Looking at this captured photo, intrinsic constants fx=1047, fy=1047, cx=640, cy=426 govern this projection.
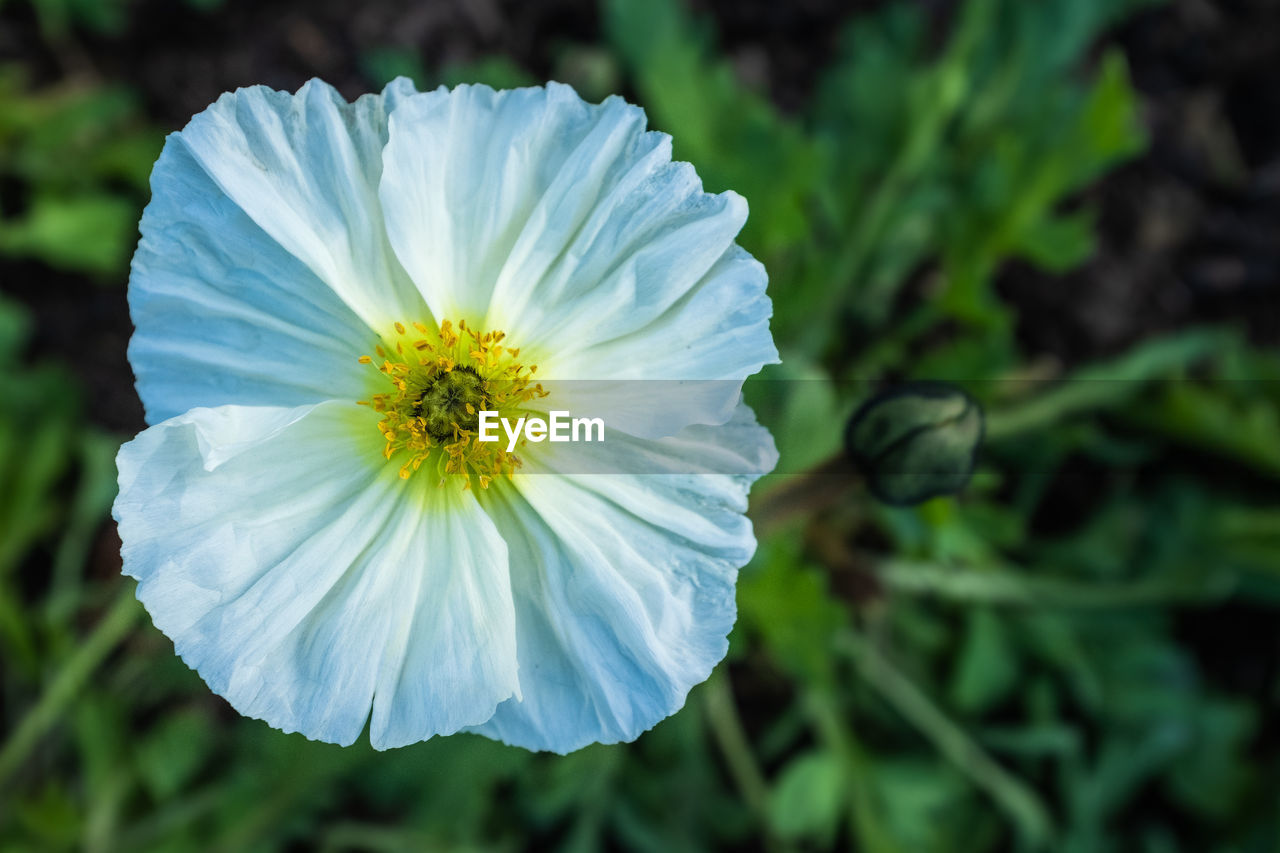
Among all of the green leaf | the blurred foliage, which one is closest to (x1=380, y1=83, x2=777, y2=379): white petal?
the green leaf

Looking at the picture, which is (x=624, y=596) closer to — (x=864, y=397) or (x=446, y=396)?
(x=446, y=396)

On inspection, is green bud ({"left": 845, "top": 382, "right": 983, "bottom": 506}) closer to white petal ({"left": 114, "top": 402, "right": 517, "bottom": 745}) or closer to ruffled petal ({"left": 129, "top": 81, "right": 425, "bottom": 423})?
white petal ({"left": 114, "top": 402, "right": 517, "bottom": 745})

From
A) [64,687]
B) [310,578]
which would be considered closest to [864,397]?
[310,578]

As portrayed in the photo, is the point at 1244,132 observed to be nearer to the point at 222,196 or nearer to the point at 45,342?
the point at 222,196

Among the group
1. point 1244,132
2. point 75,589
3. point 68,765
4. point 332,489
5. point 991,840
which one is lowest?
point 991,840

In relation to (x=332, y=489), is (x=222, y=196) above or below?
above

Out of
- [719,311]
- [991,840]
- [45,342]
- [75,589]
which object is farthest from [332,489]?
[991,840]

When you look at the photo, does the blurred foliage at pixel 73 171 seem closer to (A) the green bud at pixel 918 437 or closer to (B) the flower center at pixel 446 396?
(B) the flower center at pixel 446 396
